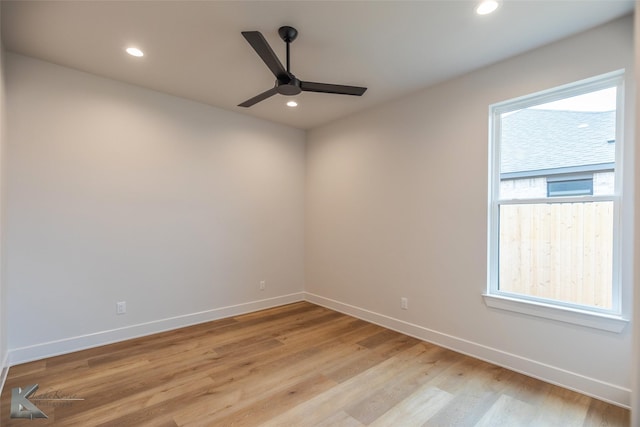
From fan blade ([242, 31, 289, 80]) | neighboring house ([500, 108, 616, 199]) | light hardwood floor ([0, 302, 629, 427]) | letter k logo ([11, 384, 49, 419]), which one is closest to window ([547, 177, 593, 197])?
neighboring house ([500, 108, 616, 199])

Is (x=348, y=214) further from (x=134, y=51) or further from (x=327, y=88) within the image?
(x=134, y=51)

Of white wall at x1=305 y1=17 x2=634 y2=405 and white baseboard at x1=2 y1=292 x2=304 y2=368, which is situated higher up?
white wall at x1=305 y1=17 x2=634 y2=405

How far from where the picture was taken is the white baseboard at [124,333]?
2.64 metres

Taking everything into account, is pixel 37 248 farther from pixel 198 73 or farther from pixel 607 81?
pixel 607 81

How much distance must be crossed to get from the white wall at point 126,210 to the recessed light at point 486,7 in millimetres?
2949

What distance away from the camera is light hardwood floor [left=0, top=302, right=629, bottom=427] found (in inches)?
76.8

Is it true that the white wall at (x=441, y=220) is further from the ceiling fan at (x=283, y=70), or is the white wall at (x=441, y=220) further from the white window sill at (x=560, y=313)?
the ceiling fan at (x=283, y=70)

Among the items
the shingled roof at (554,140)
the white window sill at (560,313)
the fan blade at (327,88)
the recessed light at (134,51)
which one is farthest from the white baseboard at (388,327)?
the recessed light at (134,51)

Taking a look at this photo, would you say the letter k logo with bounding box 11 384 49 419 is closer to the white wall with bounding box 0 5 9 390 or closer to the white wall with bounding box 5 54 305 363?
the white wall with bounding box 0 5 9 390

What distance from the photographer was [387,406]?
A: 209cm

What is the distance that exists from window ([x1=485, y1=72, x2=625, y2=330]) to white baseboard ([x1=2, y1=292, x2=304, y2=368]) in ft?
9.69

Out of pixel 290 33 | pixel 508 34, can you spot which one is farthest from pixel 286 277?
pixel 508 34

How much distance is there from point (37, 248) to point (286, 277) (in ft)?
9.27

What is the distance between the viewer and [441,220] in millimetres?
3096
